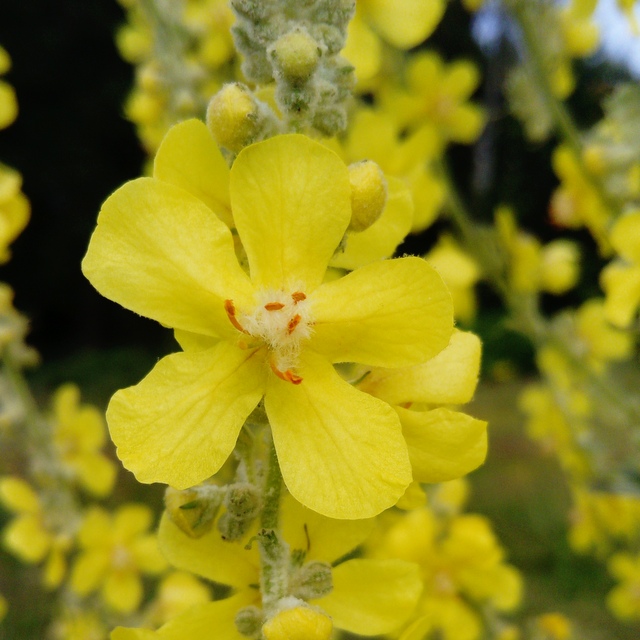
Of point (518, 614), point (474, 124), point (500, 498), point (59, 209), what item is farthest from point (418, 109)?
point (59, 209)

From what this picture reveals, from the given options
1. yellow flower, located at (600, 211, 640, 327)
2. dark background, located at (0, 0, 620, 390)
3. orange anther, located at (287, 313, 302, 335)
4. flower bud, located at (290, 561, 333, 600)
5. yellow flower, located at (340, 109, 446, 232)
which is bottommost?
flower bud, located at (290, 561, 333, 600)

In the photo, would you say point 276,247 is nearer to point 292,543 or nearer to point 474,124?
point 292,543

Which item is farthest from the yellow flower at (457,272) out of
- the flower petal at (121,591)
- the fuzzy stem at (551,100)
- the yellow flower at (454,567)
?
the flower petal at (121,591)

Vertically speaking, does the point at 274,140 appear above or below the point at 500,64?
below

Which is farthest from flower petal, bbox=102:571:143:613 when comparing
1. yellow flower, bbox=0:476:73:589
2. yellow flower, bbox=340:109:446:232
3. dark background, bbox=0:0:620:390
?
dark background, bbox=0:0:620:390

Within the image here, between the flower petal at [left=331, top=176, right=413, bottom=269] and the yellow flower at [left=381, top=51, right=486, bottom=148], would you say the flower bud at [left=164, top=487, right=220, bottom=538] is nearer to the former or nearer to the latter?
the flower petal at [left=331, top=176, right=413, bottom=269]

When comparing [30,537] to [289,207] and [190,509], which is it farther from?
[289,207]

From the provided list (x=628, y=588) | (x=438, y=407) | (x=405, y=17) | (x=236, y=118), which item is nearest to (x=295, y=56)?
(x=236, y=118)
